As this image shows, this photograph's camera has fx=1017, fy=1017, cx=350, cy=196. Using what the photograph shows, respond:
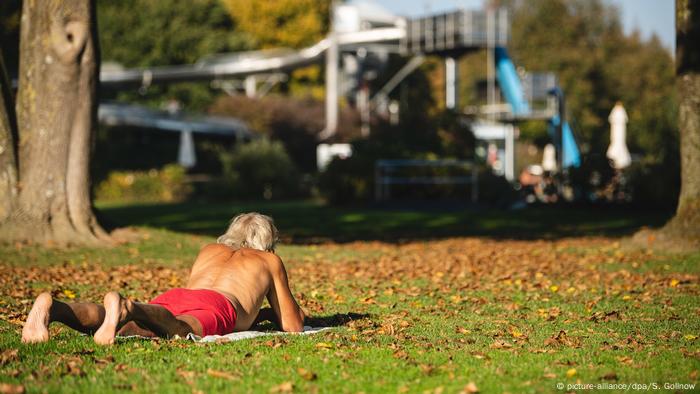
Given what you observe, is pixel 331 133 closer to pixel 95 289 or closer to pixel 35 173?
pixel 35 173

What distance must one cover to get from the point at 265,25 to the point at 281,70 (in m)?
21.1

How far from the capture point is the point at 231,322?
7281mm

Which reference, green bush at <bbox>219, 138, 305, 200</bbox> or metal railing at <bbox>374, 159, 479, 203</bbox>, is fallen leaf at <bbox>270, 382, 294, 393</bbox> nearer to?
metal railing at <bbox>374, 159, 479, 203</bbox>

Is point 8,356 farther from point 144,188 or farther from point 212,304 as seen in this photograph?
point 144,188

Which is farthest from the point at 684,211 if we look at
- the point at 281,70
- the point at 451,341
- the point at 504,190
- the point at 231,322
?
the point at 281,70

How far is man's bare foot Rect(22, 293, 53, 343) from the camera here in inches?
254

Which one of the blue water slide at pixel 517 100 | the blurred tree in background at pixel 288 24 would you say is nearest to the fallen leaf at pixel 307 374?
the blue water slide at pixel 517 100

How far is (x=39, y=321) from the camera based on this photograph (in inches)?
258

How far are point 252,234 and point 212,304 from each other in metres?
0.68

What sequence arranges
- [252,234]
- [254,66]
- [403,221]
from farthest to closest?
[254,66] < [403,221] < [252,234]

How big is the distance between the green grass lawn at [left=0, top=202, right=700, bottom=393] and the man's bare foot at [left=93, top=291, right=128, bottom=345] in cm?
9

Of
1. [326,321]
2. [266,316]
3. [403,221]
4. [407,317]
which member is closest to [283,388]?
[266,316]

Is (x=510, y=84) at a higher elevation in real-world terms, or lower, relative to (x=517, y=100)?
higher

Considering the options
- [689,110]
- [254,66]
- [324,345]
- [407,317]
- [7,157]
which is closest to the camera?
[324,345]
